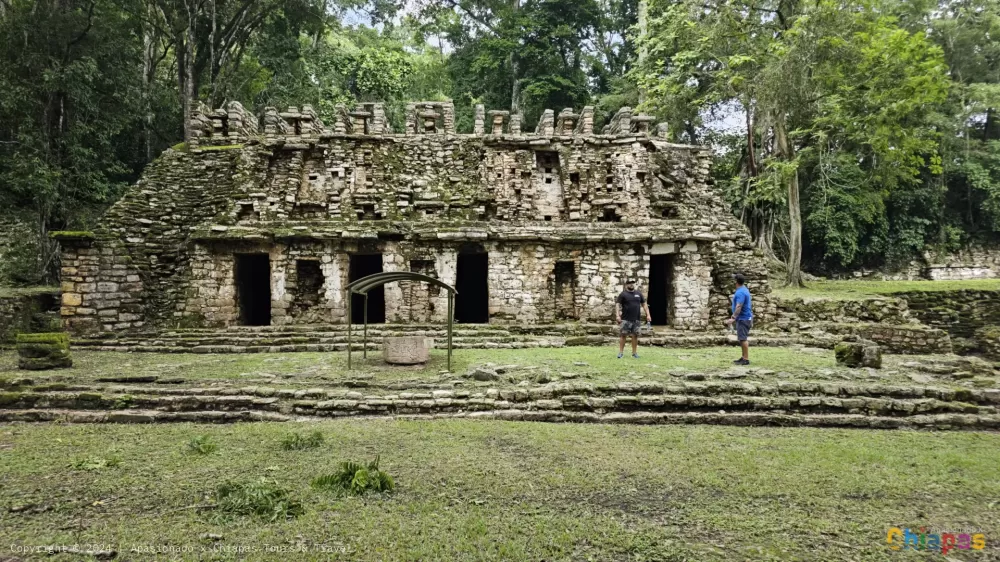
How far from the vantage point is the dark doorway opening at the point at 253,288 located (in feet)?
44.1

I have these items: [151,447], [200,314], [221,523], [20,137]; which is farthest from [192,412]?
[20,137]

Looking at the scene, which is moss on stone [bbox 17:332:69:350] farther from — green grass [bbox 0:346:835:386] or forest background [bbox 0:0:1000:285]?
forest background [bbox 0:0:1000:285]

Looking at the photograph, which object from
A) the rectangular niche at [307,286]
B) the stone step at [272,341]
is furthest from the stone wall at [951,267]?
the rectangular niche at [307,286]

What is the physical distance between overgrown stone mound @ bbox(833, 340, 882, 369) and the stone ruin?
440 cm

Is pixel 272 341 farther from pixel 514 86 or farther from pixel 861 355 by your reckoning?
pixel 514 86

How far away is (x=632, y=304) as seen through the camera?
9.77 m

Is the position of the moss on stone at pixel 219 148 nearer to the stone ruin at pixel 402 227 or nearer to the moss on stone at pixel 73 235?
the stone ruin at pixel 402 227

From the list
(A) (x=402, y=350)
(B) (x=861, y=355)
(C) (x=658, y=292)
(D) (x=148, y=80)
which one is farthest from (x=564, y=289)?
(D) (x=148, y=80)

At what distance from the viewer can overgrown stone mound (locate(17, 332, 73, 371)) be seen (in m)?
8.70

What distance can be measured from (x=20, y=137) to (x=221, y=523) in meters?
18.2

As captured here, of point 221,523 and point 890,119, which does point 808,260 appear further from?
point 221,523

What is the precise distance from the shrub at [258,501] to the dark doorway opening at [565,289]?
10364 mm

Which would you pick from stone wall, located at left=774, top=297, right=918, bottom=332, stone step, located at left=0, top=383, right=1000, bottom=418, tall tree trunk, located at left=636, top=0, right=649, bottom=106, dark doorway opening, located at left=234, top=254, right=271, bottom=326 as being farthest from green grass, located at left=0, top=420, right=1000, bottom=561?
tall tree trunk, located at left=636, top=0, right=649, bottom=106

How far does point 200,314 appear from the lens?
1263cm
